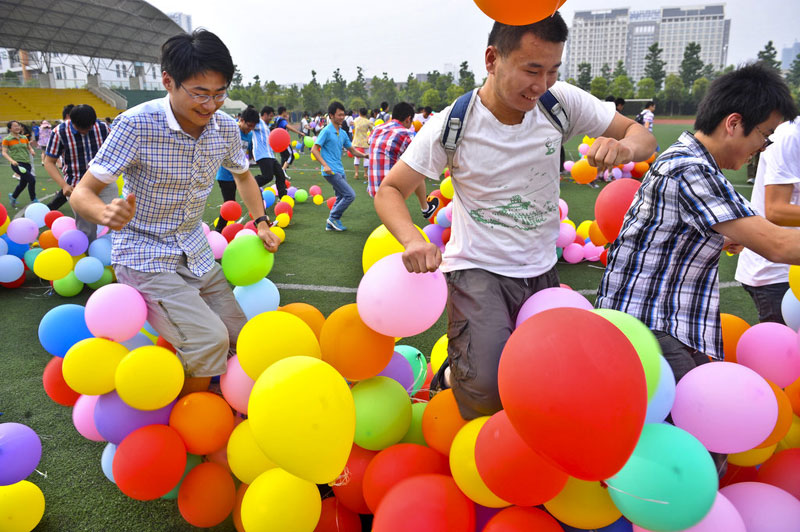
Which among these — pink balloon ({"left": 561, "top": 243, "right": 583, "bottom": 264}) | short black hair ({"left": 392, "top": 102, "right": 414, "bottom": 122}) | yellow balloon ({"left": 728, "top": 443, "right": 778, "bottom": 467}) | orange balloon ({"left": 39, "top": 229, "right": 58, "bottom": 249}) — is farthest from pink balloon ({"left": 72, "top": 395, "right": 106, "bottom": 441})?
short black hair ({"left": 392, "top": 102, "right": 414, "bottom": 122})

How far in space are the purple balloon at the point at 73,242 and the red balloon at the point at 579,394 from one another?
540 centimetres

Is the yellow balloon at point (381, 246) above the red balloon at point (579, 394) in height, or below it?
above

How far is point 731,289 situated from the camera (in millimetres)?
5547

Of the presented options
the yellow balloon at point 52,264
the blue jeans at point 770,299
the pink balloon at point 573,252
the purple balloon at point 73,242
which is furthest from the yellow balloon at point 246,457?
the pink balloon at point 573,252

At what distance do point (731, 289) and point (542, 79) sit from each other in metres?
4.89

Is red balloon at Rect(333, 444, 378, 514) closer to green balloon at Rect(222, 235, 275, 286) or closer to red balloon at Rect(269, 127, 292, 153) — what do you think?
green balloon at Rect(222, 235, 275, 286)

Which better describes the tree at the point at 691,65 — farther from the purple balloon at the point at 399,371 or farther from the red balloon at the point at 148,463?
the red balloon at the point at 148,463

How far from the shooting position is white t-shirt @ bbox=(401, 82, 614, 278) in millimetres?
2090

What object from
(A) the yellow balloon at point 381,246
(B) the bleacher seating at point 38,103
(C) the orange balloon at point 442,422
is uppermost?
(B) the bleacher seating at point 38,103

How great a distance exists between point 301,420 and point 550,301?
1062mm

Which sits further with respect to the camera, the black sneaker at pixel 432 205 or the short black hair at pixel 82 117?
the black sneaker at pixel 432 205

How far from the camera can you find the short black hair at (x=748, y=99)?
202cm

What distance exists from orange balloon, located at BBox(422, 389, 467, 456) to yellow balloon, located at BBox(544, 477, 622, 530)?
1.55ft

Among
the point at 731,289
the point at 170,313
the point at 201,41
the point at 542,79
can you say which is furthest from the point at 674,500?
the point at 731,289
